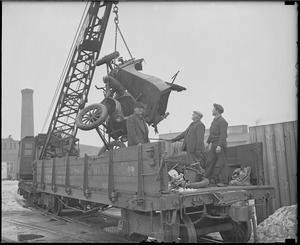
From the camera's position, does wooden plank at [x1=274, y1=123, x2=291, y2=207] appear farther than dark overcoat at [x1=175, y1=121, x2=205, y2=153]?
Yes

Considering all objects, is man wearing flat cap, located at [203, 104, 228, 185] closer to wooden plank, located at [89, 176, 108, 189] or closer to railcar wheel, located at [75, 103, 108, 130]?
wooden plank, located at [89, 176, 108, 189]

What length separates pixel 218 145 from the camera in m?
5.63

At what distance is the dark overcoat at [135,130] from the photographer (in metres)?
5.60

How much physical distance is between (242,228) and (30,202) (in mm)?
9521

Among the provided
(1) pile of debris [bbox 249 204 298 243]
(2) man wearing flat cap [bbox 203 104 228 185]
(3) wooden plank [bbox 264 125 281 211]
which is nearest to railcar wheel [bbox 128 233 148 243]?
(2) man wearing flat cap [bbox 203 104 228 185]

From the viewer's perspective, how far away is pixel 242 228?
5.32 meters

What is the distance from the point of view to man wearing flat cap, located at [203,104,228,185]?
5.63 meters

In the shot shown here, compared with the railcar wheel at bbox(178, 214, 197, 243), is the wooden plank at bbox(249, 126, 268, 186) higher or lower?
higher

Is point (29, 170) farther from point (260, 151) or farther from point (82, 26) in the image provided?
point (260, 151)

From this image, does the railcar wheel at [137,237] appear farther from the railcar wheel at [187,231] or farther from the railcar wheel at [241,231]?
the railcar wheel at [241,231]

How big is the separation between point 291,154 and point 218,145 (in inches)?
95.9

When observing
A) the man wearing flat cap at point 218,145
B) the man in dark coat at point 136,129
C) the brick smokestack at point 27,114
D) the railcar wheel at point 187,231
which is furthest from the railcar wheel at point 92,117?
the brick smokestack at point 27,114

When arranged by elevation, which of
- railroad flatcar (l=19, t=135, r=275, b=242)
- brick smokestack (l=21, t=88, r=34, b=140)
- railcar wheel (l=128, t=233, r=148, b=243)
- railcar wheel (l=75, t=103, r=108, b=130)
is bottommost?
railcar wheel (l=128, t=233, r=148, b=243)

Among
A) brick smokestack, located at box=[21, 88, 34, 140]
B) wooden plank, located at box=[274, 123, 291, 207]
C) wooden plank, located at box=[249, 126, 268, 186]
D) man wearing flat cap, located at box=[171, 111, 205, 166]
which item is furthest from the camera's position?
brick smokestack, located at box=[21, 88, 34, 140]
